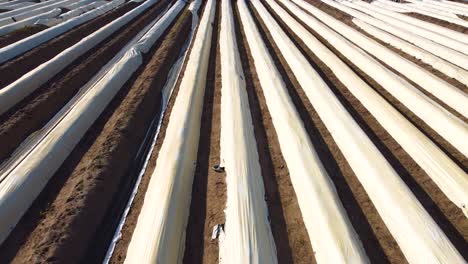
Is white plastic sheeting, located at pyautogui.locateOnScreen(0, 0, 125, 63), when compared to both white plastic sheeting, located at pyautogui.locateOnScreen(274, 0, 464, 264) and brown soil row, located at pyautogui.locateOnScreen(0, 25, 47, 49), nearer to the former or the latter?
brown soil row, located at pyautogui.locateOnScreen(0, 25, 47, 49)

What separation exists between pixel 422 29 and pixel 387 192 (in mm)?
8937

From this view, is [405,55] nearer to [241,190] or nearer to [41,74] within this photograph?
[241,190]

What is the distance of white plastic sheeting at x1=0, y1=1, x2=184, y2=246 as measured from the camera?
188 inches

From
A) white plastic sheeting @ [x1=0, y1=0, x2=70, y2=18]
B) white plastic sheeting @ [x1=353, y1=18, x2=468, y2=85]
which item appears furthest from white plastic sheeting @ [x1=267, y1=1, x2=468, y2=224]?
white plastic sheeting @ [x1=0, y1=0, x2=70, y2=18]

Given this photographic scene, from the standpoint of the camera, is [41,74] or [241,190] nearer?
[241,190]

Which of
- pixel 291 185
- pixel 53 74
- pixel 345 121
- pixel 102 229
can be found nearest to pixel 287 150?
pixel 291 185

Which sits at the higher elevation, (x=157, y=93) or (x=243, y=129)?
(x=157, y=93)

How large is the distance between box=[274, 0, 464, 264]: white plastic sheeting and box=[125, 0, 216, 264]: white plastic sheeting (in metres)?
2.55

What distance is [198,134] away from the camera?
20.8 feet

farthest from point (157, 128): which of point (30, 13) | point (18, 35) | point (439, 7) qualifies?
point (439, 7)

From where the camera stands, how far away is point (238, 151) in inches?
216

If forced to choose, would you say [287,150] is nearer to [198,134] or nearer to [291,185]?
[291,185]

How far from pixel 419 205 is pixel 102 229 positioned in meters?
4.22

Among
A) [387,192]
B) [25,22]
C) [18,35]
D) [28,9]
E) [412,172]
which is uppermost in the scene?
[28,9]
